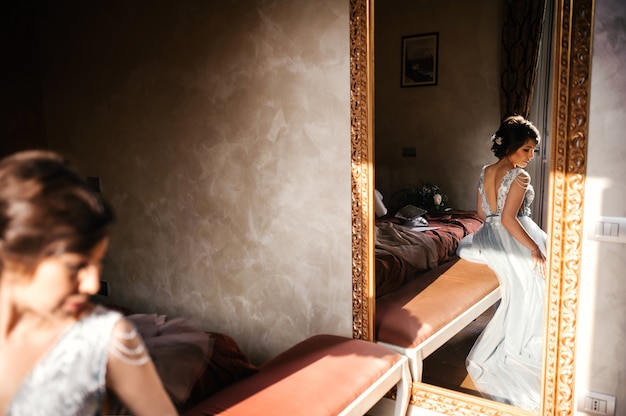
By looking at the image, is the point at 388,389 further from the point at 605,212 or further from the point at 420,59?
the point at 420,59

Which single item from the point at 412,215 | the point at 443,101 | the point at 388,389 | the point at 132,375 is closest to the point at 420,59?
the point at 443,101

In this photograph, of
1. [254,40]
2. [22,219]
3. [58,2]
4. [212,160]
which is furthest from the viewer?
[58,2]

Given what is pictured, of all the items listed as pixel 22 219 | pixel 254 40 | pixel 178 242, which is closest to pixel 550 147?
pixel 254 40

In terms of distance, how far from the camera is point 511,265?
6.54ft

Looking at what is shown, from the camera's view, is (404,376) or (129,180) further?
(129,180)

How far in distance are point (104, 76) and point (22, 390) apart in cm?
275

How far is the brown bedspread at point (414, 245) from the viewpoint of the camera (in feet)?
6.88

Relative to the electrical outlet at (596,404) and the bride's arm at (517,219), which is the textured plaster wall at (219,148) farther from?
the electrical outlet at (596,404)

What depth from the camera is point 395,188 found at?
86.7 inches

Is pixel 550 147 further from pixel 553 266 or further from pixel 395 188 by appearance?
pixel 395 188

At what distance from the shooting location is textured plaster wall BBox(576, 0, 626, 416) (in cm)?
172

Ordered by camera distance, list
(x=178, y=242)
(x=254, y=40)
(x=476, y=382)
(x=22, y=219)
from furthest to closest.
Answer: (x=178, y=242) → (x=254, y=40) → (x=476, y=382) → (x=22, y=219)

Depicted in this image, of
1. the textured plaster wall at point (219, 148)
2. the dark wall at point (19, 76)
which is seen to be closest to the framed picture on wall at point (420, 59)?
the textured plaster wall at point (219, 148)

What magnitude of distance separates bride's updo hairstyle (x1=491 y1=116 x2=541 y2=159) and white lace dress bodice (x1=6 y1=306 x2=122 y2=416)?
1528 millimetres
